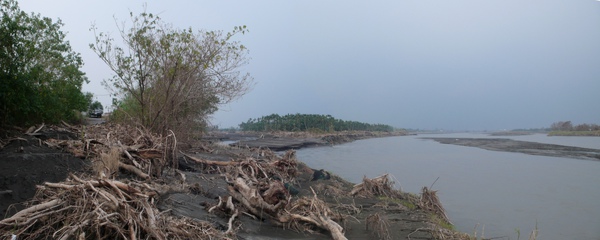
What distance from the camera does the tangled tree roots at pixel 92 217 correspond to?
4.74 metres

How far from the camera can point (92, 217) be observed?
4.88 metres

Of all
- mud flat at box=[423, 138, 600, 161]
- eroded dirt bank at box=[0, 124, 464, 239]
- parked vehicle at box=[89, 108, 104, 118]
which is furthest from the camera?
parked vehicle at box=[89, 108, 104, 118]

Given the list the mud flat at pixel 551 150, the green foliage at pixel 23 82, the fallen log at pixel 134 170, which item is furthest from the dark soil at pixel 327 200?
the mud flat at pixel 551 150

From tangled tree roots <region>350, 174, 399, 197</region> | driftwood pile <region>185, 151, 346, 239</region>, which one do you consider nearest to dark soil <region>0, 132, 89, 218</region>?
driftwood pile <region>185, 151, 346, 239</region>

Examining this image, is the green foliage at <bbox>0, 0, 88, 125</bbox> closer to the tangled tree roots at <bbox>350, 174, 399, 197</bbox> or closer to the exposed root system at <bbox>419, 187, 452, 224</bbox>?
the tangled tree roots at <bbox>350, 174, 399, 197</bbox>

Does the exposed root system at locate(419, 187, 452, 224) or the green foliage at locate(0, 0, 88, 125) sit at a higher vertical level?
the green foliage at locate(0, 0, 88, 125)

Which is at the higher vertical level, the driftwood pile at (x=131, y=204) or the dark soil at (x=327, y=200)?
the driftwood pile at (x=131, y=204)

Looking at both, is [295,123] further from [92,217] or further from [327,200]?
[92,217]

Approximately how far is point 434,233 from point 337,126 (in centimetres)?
8141

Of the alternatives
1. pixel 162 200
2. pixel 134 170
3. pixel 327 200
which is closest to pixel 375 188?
pixel 327 200

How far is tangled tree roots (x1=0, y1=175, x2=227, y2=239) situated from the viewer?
4738 millimetres

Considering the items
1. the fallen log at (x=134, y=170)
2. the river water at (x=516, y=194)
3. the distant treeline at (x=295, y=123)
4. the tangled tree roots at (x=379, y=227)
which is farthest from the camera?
the distant treeline at (x=295, y=123)

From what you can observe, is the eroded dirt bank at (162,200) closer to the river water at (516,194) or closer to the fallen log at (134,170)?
the fallen log at (134,170)

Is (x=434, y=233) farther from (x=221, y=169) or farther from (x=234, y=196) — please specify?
(x=221, y=169)
